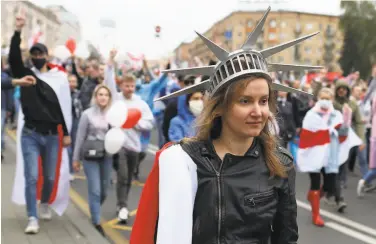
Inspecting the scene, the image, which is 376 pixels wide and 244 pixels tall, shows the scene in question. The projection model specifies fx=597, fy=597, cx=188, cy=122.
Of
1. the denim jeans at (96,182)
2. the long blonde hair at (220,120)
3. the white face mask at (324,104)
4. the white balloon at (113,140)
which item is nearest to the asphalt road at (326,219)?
the denim jeans at (96,182)

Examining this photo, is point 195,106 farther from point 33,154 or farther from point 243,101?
point 243,101

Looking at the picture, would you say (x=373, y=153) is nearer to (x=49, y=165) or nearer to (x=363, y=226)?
(x=363, y=226)

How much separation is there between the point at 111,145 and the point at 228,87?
4382 millimetres

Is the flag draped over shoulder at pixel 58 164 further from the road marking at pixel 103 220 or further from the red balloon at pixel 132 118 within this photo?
the red balloon at pixel 132 118

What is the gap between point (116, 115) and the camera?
6691 mm

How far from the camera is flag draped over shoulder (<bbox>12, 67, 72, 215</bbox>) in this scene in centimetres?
648

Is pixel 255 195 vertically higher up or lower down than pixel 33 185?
higher up

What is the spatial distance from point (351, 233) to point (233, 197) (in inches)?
197

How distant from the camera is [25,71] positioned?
6184 millimetres

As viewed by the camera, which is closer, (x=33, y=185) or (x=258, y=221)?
(x=258, y=221)

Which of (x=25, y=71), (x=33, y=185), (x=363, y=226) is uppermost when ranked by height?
(x=25, y=71)

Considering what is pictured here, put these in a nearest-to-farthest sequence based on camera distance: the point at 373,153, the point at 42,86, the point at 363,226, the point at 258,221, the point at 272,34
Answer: the point at 258,221, the point at 42,86, the point at 363,226, the point at 373,153, the point at 272,34

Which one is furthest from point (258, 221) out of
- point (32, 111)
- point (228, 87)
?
point (32, 111)

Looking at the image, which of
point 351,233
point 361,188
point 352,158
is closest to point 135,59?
point 352,158
